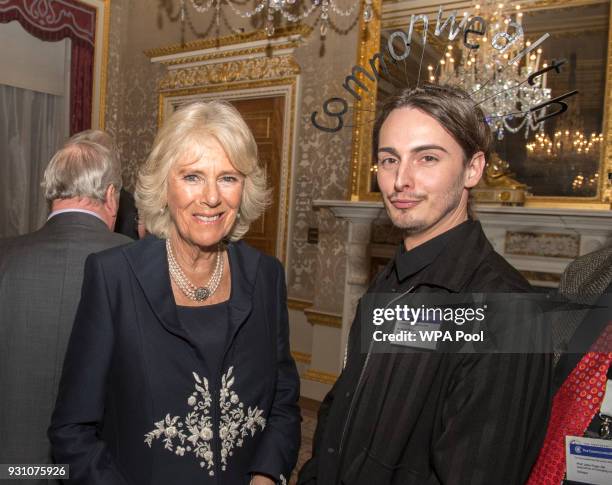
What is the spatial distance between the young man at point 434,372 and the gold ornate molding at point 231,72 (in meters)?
3.98

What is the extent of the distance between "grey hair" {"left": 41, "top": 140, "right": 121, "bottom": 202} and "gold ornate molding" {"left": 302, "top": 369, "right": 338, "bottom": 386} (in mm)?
3261

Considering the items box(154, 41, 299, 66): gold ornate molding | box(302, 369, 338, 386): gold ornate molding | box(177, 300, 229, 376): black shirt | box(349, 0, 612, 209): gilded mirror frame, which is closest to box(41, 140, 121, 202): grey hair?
box(177, 300, 229, 376): black shirt

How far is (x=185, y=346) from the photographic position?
1410 millimetres

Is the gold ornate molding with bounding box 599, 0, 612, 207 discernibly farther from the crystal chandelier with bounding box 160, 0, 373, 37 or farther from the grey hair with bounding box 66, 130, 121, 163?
the grey hair with bounding box 66, 130, 121, 163

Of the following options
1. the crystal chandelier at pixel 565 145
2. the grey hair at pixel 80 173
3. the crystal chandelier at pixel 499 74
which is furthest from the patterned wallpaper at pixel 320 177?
the grey hair at pixel 80 173

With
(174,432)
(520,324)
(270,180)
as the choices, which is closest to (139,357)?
(174,432)

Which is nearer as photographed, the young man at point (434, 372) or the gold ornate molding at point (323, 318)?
the young man at point (434, 372)

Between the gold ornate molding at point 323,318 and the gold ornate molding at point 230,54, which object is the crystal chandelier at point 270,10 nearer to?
the gold ornate molding at point 230,54

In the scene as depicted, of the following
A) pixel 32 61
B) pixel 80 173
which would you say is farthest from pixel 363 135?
pixel 32 61

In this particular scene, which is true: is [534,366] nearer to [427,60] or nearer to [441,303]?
[441,303]

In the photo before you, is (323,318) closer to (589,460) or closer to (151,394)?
(151,394)

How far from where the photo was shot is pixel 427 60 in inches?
160

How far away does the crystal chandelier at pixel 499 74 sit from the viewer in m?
3.53

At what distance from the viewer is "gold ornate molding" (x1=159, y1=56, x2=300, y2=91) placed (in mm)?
5145
